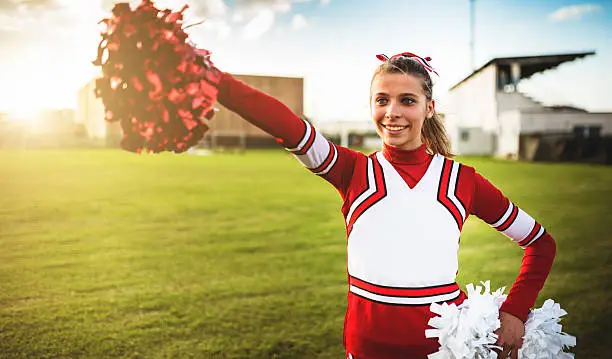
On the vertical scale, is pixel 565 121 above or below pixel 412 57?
above

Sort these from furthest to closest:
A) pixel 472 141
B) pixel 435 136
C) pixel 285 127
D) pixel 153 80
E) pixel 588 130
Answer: pixel 472 141 < pixel 588 130 < pixel 435 136 < pixel 285 127 < pixel 153 80

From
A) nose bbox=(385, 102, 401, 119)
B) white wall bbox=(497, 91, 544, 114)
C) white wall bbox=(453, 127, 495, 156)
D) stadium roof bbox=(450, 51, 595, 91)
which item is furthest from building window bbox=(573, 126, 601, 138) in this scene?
nose bbox=(385, 102, 401, 119)

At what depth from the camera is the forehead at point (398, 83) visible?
1910 millimetres

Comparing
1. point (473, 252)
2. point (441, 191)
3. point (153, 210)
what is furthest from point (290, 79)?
point (441, 191)

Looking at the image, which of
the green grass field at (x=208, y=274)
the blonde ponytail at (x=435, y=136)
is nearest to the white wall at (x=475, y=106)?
the green grass field at (x=208, y=274)

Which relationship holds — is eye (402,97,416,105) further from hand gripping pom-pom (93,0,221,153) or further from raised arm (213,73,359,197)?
hand gripping pom-pom (93,0,221,153)

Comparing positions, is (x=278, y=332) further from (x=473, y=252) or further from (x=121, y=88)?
(x=473, y=252)

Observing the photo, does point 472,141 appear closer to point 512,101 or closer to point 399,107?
point 512,101

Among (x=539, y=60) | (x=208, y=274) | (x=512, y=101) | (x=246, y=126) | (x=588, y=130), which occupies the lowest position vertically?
(x=208, y=274)

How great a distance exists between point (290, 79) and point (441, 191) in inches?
2068

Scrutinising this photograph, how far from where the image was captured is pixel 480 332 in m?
1.71

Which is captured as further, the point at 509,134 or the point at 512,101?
the point at 512,101

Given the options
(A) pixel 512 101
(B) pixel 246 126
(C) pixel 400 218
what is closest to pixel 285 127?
(C) pixel 400 218

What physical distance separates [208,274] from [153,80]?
4.40m
